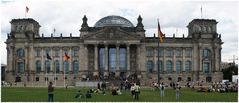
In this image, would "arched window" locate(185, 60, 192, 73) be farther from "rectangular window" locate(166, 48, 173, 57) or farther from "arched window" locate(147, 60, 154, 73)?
"arched window" locate(147, 60, 154, 73)

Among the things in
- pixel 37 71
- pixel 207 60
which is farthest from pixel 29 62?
pixel 207 60

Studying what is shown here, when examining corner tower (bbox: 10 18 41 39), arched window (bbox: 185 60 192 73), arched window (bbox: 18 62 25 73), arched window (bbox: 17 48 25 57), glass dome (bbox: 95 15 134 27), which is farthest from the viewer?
glass dome (bbox: 95 15 134 27)

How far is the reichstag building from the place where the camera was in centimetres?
13050

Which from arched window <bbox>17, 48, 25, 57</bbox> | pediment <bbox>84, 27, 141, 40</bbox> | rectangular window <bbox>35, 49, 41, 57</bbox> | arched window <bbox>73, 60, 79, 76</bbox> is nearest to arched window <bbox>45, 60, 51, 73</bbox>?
rectangular window <bbox>35, 49, 41, 57</bbox>

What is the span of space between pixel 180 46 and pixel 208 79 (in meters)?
11.5

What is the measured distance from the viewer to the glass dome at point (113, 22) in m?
138

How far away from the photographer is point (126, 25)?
140000 mm

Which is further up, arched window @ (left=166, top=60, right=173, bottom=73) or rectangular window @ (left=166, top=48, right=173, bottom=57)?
rectangular window @ (left=166, top=48, right=173, bottom=57)

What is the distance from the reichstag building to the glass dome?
291 cm

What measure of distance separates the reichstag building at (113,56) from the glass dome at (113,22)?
2914mm

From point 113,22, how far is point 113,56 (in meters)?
12.1

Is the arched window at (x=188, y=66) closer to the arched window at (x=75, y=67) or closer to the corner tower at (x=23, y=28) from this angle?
the arched window at (x=75, y=67)

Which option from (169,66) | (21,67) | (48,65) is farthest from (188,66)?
(21,67)

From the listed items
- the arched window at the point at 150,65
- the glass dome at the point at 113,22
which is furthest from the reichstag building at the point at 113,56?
the glass dome at the point at 113,22
